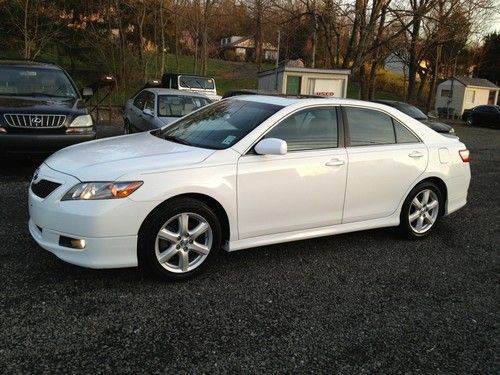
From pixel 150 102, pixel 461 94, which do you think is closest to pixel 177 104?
pixel 150 102

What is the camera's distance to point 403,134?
511 centimetres

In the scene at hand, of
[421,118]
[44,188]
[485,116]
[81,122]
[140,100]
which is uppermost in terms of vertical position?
[140,100]

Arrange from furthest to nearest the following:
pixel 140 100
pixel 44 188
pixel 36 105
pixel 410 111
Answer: pixel 410 111, pixel 140 100, pixel 36 105, pixel 44 188

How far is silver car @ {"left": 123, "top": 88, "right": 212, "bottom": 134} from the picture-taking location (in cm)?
975

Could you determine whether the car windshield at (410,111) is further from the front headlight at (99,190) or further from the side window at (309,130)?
the front headlight at (99,190)

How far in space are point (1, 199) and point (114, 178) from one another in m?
3.18

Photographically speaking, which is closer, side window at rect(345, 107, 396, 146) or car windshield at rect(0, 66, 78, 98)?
side window at rect(345, 107, 396, 146)

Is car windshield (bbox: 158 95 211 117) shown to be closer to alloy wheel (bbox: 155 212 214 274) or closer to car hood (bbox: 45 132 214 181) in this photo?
car hood (bbox: 45 132 214 181)

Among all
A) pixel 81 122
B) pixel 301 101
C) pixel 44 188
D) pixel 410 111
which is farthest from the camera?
pixel 410 111

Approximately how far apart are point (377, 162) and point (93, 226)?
9.12 feet

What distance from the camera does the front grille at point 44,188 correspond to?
3740mm

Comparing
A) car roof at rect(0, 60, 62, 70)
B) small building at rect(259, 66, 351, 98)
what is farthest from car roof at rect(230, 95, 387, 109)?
small building at rect(259, 66, 351, 98)

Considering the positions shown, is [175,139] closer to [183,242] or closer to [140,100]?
[183,242]

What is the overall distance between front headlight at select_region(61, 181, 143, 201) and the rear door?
212 centimetres
